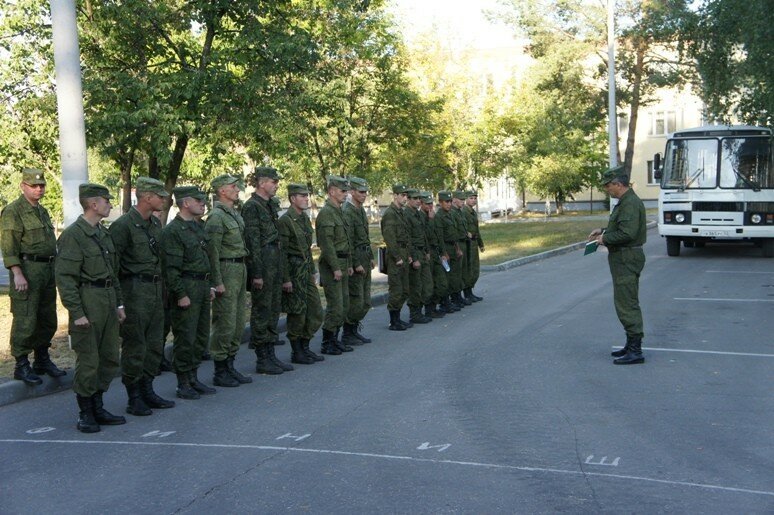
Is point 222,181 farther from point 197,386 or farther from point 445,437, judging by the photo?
point 445,437

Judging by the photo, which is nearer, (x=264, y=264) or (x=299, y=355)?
(x=264, y=264)

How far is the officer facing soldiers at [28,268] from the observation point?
29.1 ft

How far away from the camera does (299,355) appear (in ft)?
33.7

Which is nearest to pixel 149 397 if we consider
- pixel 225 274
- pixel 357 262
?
pixel 225 274

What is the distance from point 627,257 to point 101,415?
223 inches

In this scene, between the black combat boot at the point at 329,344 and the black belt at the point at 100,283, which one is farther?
the black combat boot at the point at 329,344

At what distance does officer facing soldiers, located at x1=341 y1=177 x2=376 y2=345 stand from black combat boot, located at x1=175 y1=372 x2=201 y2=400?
3.15 metres

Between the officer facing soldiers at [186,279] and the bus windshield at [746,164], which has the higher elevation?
the bus windshield at [746,164]

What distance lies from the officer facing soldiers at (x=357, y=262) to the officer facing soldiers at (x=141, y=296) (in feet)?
11.8

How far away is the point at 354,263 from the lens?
11398mm

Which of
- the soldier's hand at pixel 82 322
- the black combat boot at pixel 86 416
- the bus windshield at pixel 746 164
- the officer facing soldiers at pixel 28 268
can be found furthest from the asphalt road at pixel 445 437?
the bus windshield at pixel 746 164

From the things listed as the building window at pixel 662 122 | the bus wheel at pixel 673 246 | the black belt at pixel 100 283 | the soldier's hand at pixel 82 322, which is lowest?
the bus wheel at pixel 673 246

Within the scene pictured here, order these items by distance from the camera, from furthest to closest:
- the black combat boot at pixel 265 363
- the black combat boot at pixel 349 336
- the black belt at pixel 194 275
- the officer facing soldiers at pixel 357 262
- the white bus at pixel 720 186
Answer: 1. the white bus at pixel 720 186
2. the black combat boot at pixel 349 336
3. the officer facing soldiers at pixel 357 262
4. the black combat boot at pixel 265 363
5. the black belt at pixel 194 275

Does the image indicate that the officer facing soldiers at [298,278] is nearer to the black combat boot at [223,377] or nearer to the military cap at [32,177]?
the black combat boot at [223,377]
